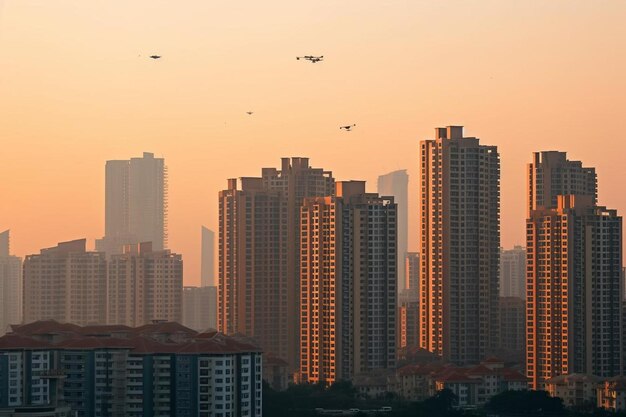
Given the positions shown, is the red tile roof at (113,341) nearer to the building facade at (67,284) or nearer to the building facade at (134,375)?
the building facade at (134,375)

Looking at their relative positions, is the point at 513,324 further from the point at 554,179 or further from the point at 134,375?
the point at 134,375

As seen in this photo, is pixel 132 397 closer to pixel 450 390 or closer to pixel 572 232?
pixel 450 390

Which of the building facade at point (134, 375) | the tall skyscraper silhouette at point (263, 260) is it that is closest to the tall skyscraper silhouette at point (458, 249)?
the tall skyscraper silhouette at point (263, 260)

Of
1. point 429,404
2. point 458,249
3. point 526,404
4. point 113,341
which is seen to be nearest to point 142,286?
point 458,249

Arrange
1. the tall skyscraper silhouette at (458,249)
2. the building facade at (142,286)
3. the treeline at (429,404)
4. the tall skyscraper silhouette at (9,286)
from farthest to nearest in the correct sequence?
the tall skyscraper silhouette at (9,286)
the building facade at (142,286)
the tall skyscraper silhouette at (458,249)
the treeline at (429,404)

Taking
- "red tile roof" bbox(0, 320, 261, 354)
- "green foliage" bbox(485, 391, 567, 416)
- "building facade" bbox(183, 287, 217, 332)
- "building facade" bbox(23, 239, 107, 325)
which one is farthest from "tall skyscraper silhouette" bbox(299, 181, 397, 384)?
"building facade" bbox(183, 287, 217, 332)
